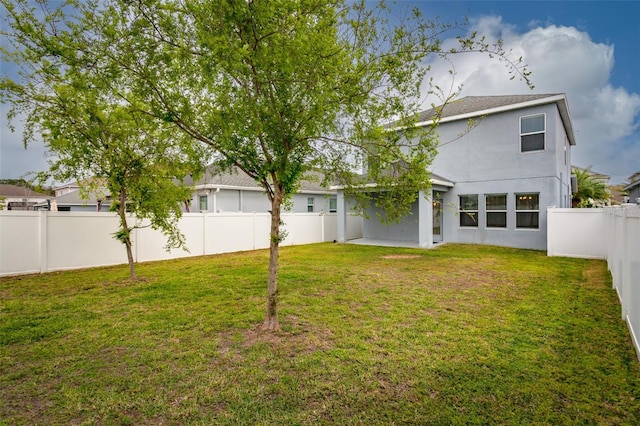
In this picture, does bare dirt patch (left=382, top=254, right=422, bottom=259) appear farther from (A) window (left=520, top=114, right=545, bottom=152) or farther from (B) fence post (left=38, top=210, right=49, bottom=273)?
(B) fence post (left=38, top=210, right=49, bottom=273)

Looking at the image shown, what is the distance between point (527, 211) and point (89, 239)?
15.9m

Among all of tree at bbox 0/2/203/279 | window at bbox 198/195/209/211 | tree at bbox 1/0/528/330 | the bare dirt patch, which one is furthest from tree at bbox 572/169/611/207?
tree at bbox 0/2/203/279

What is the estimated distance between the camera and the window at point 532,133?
12977 mm

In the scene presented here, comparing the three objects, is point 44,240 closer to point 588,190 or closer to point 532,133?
point 532,133

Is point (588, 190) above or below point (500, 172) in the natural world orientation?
below

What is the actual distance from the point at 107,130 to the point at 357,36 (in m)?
5.21

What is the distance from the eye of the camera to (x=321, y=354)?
3912 mm

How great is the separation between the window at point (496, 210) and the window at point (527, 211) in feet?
1.59

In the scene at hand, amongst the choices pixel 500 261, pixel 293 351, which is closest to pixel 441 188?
pixel 500 261

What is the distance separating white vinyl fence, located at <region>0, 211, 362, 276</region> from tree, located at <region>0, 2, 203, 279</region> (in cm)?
188

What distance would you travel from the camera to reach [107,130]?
20.9 ft

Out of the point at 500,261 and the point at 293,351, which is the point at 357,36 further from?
the point at 500,261

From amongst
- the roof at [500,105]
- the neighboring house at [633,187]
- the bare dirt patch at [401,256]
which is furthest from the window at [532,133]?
the neighboring house at [633,187]

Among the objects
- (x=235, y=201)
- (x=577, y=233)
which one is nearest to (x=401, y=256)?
(x=577, y=233)
